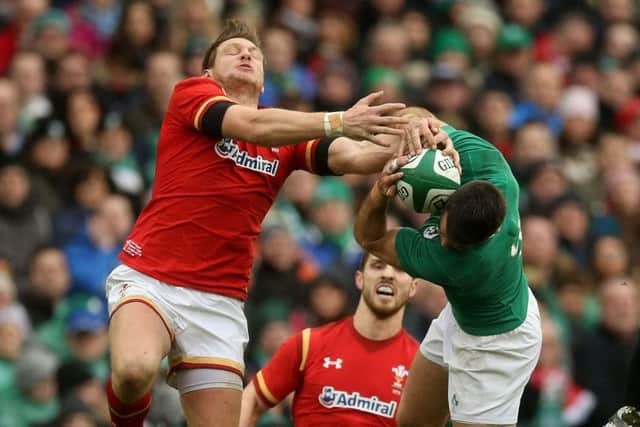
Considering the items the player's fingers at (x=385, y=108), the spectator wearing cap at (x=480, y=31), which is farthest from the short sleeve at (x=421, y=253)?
the spectator wearing cap at (x=480, y=31)

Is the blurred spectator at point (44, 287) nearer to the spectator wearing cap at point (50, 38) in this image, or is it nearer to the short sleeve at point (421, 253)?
the spectator wearing cap at point (50, 38)

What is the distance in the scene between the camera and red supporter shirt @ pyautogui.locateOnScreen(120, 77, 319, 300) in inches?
310

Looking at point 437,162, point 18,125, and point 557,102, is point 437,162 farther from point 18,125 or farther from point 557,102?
point 557,102

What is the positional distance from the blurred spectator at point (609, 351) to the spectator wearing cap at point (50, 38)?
5.30m

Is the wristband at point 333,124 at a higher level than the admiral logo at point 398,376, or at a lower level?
higher

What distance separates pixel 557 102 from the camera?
52.6ft

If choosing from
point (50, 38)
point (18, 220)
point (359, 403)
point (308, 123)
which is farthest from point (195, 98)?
point (50, 38)

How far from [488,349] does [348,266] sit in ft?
16.7

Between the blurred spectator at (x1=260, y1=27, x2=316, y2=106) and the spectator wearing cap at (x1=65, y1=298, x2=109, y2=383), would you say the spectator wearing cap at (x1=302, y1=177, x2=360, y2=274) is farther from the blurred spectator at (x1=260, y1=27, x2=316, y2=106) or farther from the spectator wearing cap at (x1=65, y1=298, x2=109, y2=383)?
the spectator wearing cap at (x1=65, y1=298, x2=109, y2=383)

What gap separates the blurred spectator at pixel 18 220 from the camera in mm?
11856

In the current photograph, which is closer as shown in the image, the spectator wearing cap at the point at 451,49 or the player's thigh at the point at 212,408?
the player's thigh at the point at 212,408

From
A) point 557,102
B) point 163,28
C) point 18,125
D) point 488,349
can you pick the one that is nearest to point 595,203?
point 557,102

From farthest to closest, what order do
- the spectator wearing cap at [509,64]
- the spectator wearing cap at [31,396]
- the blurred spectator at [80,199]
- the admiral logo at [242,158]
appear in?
the spectator wearing cap at [509,64], the blurred spectator at [80,199], the spectator wearing cap at [31,396], the admiral logo at [242,158]

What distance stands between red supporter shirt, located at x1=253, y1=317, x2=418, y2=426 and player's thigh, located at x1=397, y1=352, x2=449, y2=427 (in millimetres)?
547
